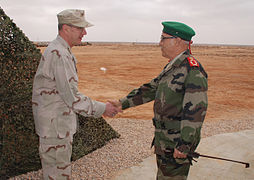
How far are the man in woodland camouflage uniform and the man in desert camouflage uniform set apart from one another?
0.69 meters

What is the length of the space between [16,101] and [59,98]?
1.23m

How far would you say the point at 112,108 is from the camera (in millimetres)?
2887

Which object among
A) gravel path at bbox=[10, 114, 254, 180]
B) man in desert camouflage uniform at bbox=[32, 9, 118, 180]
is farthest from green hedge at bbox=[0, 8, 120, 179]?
man in desert camouflage uniform at bbox=[32, 9, 118, 180]

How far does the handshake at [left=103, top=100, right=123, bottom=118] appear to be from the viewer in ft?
9.02

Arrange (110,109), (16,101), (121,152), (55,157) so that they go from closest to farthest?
(55,157) → (110,109) → (16,101) → (121,152)

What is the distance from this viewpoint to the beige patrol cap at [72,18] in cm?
231

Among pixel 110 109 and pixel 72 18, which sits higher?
pixel 72 18

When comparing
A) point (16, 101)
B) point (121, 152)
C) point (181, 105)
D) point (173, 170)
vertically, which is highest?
point (181, 105)

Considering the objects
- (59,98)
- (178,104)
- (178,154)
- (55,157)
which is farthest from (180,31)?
(55,157)

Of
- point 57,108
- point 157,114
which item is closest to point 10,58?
point 57,108

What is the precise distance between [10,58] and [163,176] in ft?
8.23

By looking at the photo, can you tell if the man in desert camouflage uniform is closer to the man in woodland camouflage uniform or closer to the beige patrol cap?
the beige patrol cap

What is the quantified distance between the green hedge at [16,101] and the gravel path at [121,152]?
0.41m

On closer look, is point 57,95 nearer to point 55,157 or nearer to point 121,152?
point 55,157
